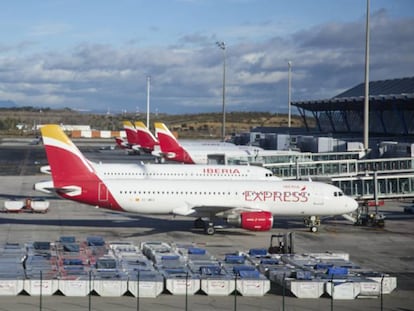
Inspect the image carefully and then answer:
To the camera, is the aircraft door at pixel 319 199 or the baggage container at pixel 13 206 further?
the baggage container at pixel 13 206

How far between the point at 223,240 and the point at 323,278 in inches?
613

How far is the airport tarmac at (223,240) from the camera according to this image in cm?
3058

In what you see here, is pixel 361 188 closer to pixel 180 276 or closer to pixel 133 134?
pixel 180 276

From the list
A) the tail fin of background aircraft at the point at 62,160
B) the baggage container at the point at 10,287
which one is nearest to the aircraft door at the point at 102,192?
the tail fin of background aircraft at the point at 62,160

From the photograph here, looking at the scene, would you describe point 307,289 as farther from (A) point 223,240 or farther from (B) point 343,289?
(A) point 223,240

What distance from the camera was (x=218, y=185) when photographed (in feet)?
171

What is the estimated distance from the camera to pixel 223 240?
159 feet

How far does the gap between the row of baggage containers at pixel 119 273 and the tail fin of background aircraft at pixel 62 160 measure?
11.3 m

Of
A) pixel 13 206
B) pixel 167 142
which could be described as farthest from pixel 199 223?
pixel 167 142

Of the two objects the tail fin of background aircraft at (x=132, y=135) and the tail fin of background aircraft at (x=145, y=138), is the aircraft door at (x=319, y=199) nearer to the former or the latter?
the tail fin of background aircraft at (x=145, y=138)

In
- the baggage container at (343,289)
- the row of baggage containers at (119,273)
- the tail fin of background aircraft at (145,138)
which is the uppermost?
the tail fin of background aircraft at (145,138)

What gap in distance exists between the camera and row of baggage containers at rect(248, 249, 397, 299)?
3244 cm

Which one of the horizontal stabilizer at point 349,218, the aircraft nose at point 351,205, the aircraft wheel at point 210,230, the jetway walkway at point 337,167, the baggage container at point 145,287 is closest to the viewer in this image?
the baggage container at point 145,287

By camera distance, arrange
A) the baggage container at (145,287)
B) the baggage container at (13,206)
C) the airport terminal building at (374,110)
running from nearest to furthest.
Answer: the baggage container at (145,287)
the baggage container at (13,206)
the airport terminal building at (374,110)
